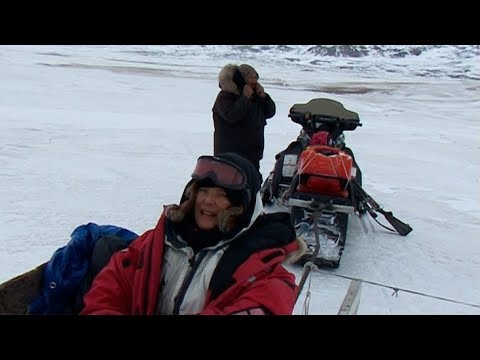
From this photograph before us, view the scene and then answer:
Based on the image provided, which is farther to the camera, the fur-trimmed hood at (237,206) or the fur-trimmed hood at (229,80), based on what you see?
the fur-trimmed hood at (229,80)

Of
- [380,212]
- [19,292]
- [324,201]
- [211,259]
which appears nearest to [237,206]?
[211,259]

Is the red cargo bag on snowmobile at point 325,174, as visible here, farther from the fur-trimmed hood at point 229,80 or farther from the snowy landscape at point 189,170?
the fur-trimmed hood at point 229,80

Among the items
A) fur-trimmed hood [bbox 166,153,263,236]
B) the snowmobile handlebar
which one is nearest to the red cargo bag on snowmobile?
the snowmobile handlebar

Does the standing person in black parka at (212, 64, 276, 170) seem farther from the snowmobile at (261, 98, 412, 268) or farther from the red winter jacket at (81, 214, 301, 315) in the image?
the red winter jacket at (81, 214, 301, 315)

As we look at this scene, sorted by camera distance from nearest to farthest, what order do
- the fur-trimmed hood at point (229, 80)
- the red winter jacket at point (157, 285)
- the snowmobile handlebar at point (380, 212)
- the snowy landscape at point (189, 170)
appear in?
the red winter jacket at point (157, 285) → the snowy landscape at point (189, 170) → the fur-trimmed hood at point (229, 80) → the snowmobile handlebar at point (380, 212)

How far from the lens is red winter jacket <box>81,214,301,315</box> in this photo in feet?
6.31

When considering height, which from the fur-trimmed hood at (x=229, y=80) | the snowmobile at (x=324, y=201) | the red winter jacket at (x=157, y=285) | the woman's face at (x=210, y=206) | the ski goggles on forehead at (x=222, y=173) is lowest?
the snowmobile at (x=324, y=201)

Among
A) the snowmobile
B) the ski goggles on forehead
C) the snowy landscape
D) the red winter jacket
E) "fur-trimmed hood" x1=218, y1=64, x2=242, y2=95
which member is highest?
"fur-trimmed hood" x1=218, y1=64, x2=242, y2=95

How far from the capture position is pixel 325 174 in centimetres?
399

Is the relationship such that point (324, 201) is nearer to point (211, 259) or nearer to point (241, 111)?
point (241, 111)

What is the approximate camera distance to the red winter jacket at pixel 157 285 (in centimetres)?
192

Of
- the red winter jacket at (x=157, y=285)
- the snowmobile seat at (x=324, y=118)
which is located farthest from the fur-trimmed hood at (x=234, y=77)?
the red winter jacket at (x=157, y=285)

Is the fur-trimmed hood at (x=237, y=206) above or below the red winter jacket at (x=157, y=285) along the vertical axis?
above

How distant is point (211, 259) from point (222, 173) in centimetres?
34
